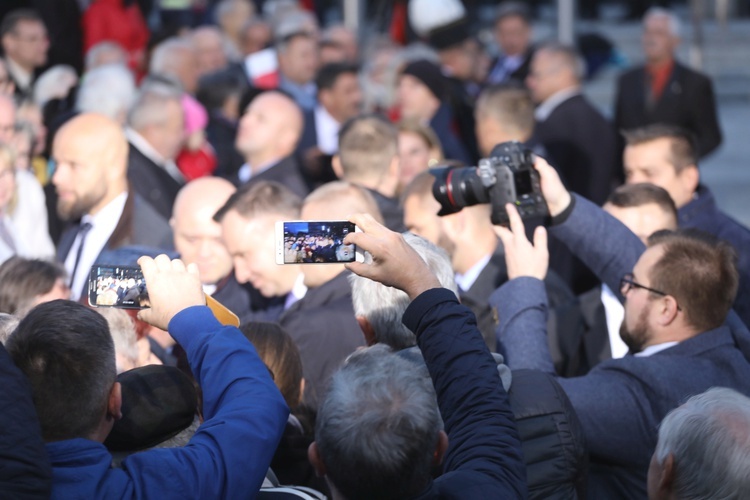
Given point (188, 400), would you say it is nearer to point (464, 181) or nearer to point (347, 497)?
point (347, 497)

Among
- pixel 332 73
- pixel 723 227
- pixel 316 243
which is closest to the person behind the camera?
pixel 316 243

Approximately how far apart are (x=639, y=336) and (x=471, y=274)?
1441 mm

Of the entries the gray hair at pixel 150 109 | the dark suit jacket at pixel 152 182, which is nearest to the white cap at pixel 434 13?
the gray hair at pixel 150 109

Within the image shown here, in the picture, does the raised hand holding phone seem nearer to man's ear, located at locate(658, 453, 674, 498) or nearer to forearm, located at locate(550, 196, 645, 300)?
man's ear, located at locate(658, 453, 674, 498)

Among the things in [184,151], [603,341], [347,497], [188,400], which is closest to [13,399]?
[188,400]

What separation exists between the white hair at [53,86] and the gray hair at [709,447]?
6.44 metres

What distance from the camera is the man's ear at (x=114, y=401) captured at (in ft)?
8.00

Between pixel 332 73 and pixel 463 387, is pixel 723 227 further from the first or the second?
pixel 332 73

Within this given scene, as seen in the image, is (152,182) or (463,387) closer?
(463,387)

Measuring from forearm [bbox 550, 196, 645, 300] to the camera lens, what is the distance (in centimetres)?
40

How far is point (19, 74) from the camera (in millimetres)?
8906

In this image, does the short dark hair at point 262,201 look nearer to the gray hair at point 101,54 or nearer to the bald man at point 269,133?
the bald man at point 269,133

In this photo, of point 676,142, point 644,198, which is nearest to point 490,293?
point 644,198

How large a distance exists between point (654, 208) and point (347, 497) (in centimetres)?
274
